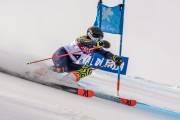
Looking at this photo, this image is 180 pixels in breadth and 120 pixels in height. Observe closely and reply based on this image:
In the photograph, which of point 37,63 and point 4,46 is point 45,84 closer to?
point 37,63

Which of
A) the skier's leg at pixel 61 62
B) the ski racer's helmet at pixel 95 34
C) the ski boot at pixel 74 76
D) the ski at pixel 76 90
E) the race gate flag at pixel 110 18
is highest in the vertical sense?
the race gate flag at pixel 110 18

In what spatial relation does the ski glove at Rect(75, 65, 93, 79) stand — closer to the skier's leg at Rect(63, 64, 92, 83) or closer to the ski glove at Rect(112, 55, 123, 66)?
the skier's leg at Rect(63, 64, 92, 83)

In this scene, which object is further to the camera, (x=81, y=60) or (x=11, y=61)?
(x=81, y=60)

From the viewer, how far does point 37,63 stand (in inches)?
279

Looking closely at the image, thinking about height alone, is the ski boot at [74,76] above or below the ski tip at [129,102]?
above

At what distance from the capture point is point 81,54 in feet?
23.9

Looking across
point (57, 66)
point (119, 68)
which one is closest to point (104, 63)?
point (119, 68)

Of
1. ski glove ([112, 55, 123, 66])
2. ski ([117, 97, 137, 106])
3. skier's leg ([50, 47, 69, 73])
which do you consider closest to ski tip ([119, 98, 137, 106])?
ski ([117, 97, 137, 106])

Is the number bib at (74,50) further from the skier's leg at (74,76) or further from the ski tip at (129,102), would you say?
the ski tip at (129,102)

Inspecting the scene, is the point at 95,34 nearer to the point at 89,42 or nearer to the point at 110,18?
the point at 89,42

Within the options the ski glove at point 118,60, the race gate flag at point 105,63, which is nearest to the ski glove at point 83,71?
the ski glove at point 118,60

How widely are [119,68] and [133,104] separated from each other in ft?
6.47

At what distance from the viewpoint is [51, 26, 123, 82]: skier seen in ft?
22.6

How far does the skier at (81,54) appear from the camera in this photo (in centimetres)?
688
